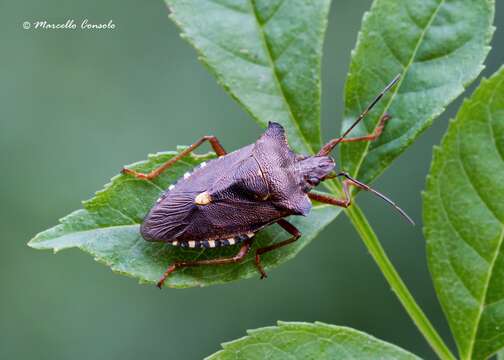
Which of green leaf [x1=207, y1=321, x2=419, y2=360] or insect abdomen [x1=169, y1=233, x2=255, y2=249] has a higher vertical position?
insect abdomen [x1=169, y1=233, x2=255, y2=249]

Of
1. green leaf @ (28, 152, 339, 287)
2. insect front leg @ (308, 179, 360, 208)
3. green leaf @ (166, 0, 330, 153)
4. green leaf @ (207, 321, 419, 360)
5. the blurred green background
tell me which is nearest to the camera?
green leaf @ (207, 321, 419, 360)

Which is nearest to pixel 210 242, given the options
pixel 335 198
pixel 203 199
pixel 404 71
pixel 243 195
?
pixel 203 199

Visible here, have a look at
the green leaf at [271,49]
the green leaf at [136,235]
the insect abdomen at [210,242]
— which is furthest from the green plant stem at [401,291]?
the insect abdomen at [210,242]

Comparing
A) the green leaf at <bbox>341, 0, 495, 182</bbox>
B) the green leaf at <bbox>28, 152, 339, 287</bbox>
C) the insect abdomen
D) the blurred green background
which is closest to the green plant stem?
the green leaf at <bbox>28, 152, 339, 287</bbox>

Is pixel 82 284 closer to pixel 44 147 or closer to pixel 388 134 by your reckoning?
pixel 44 147

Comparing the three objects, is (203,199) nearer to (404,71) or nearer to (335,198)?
(335,198)

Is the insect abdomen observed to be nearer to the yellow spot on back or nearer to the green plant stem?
the yellow spot on back


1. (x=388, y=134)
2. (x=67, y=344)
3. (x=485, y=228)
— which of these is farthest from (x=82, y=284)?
(x=485, y=228)
